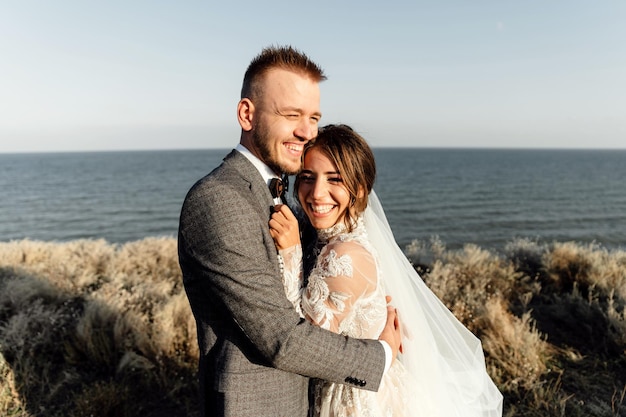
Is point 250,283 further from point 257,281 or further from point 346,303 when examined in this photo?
point 346,303

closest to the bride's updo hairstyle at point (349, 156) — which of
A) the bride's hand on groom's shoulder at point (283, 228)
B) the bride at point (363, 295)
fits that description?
the bride at point (363, 295)

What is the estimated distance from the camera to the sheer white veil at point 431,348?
2.46 m

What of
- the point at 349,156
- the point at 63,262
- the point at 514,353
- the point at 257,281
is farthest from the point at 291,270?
the point at 63,262

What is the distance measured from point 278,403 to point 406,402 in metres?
0.85

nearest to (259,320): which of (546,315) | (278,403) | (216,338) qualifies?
(216,338)

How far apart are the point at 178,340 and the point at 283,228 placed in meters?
3.77

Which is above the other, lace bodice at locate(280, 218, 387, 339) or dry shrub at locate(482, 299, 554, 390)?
lace bodice at locate(280, 218, 387, 339)

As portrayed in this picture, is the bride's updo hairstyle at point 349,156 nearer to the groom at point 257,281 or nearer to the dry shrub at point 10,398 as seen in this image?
the groom at point 257,281

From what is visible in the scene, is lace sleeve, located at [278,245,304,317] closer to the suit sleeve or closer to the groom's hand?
the suit sleeve

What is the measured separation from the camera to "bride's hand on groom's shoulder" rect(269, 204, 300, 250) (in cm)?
180

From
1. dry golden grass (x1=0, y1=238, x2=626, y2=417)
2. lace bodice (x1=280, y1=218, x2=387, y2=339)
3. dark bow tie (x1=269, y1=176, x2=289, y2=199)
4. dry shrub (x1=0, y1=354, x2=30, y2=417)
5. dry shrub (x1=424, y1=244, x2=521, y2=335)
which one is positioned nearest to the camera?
lace bodice (x1=280, y1=218, x2=387, y2=339)

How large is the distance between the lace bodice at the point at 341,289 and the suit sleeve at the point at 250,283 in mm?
189

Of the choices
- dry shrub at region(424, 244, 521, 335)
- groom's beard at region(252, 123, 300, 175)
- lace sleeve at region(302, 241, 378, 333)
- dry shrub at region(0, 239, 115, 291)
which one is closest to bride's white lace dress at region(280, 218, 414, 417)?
lace sleeve at region(302, 241, 378, 333)

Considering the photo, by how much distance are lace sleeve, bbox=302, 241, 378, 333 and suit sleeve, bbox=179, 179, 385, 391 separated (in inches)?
8.5
